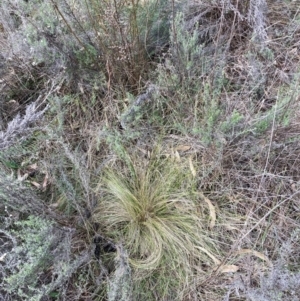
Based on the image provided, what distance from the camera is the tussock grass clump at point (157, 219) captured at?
57.6 inches

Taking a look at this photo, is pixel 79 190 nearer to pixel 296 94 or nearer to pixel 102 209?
pixel 102 209

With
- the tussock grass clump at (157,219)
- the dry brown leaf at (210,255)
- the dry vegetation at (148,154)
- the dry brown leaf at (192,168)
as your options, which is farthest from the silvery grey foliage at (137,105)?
the dry brown leaf at (210,255)

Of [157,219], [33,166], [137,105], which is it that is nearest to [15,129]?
[33,166]

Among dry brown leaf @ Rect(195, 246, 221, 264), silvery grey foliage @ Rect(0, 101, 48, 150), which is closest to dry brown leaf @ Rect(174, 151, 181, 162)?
dry brown leaf @ Rect(195, 246, 221, 264)

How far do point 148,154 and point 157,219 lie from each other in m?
0.29

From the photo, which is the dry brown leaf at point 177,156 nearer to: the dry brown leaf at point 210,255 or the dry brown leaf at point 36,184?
the dry brown leaf at point 210,255

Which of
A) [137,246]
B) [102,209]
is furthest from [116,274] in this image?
[102,209]

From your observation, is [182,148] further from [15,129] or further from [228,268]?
[15,129]

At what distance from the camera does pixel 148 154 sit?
1651 mm

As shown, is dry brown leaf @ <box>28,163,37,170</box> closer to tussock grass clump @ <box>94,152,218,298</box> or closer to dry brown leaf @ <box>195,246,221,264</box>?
tussock grass clump @ <box>94,152,218,298</box>

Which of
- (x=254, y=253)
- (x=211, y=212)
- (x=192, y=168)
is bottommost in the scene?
(x=254, y=253)

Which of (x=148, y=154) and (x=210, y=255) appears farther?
(x=148, y=154)

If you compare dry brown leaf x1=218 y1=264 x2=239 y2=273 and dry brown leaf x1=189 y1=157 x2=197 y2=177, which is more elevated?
dry brown leaf x1=189 y1=157 x2=197 y2=177

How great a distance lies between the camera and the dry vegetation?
55.1 inches
